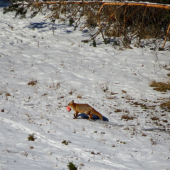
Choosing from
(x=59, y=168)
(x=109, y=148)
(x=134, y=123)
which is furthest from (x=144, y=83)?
(x=59, y=168)

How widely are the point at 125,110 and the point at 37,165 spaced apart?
461cm

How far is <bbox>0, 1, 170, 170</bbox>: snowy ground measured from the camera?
5.45m

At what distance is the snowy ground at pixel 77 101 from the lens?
5453 millimetres

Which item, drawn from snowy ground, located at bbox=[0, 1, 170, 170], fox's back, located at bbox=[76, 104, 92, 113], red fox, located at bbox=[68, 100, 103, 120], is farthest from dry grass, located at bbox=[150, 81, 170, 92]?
fox's back, located at bbox=[76, 104, 92, 113]

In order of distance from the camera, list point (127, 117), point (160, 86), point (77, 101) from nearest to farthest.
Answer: point (127, 117), point (77, 101), point (160, 86)

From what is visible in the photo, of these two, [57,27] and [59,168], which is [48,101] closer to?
[59,168]

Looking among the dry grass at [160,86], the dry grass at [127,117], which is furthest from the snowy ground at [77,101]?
the dry grass at [160,86]

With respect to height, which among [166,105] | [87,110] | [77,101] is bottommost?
[77,101]

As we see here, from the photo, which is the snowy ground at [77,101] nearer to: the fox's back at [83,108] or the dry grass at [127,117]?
the dry grass at [127,117]

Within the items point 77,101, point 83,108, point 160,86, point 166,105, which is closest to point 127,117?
point 83,108

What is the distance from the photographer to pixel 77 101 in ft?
30.7

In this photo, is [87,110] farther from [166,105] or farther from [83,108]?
[166,105]

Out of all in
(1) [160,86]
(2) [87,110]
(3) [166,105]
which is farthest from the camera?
(1) [160,86]

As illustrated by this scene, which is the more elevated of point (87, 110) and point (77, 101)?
point (87, 110)
